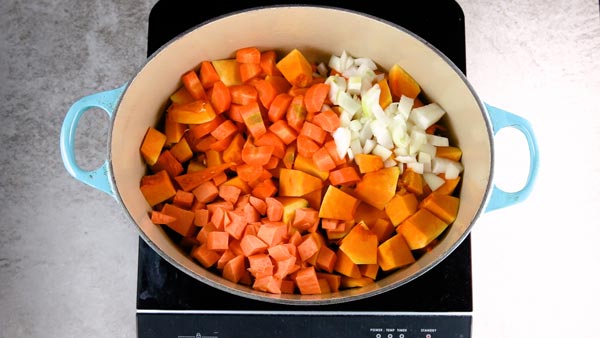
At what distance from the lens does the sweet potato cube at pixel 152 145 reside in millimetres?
1187

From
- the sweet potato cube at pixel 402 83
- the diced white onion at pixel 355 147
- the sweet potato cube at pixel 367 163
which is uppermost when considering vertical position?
the sweet potato cube at pixel 402 83

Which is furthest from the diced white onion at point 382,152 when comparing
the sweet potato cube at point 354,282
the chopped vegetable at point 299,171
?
the sweet potato cube at point 354,282

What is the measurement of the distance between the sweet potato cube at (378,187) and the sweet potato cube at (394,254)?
0.07 meters

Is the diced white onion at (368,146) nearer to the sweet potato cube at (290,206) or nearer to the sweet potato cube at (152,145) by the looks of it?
the sweet potato cube at (290,206)

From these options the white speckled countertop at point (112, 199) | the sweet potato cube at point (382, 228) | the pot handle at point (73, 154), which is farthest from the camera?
the white speckled countertop at point (112, 199)

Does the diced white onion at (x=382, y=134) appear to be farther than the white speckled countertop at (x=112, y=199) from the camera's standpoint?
No

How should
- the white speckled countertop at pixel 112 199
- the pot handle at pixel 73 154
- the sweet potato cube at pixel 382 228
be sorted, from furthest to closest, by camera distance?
1. the white speckled countertop at pixel 112 199
2. the sweet potato cube at pixel 382 228
3. the pot handle at pixel 73 154

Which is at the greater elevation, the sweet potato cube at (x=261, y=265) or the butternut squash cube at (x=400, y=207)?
the butternut squash cube at (x=400, y=207)

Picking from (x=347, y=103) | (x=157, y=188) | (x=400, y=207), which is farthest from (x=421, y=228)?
(x=157, y=188)

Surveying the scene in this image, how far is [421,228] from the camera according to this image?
1.13m

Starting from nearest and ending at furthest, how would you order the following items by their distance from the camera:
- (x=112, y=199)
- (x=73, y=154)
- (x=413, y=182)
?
(x=73, y=154)
(x=413, y=182)
(x=112, y=199)

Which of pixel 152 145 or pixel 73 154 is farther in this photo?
pixel 152 145

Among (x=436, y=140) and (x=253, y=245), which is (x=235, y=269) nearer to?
(x=253, y=245)

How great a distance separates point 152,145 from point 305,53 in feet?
1.11
